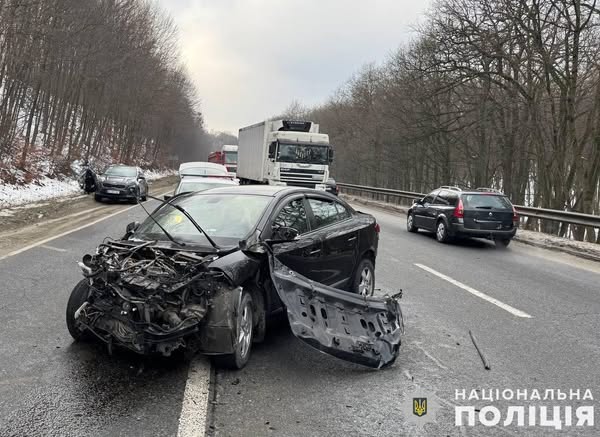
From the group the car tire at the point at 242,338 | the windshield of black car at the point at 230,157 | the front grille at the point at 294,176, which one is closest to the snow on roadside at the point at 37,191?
the front grille at the point at 294,176

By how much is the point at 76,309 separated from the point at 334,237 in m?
2.71

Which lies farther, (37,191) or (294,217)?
(37,191)

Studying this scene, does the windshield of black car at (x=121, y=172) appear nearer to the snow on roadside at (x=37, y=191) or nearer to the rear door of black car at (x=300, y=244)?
the snow on roadside at (x=37, y=191)

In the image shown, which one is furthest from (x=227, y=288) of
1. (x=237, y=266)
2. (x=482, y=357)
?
(x=482, y=357)

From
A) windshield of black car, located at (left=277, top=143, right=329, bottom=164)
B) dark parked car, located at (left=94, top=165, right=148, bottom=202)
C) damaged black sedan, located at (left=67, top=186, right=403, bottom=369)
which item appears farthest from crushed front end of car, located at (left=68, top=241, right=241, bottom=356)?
windshield of black car, located at (left=277, top=143, right=329, bottom=164)

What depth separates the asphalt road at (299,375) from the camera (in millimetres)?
3238

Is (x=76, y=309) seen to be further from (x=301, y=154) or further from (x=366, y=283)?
(x=301, y=154)

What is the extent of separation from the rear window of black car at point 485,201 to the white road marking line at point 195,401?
1044 centimetres

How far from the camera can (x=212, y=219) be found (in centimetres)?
497

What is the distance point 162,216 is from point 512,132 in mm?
24926

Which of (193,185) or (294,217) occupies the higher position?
(193,185)

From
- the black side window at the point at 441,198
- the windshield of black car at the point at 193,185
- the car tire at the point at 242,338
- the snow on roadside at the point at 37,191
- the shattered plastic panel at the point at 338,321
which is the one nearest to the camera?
the car tire at the point at 242,338

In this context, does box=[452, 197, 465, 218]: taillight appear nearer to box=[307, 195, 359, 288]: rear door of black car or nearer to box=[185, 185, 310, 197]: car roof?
box=[307, 195, 359, 288]: rear door of black car

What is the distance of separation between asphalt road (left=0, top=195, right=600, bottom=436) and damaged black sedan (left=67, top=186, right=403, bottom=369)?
25 centimetres
